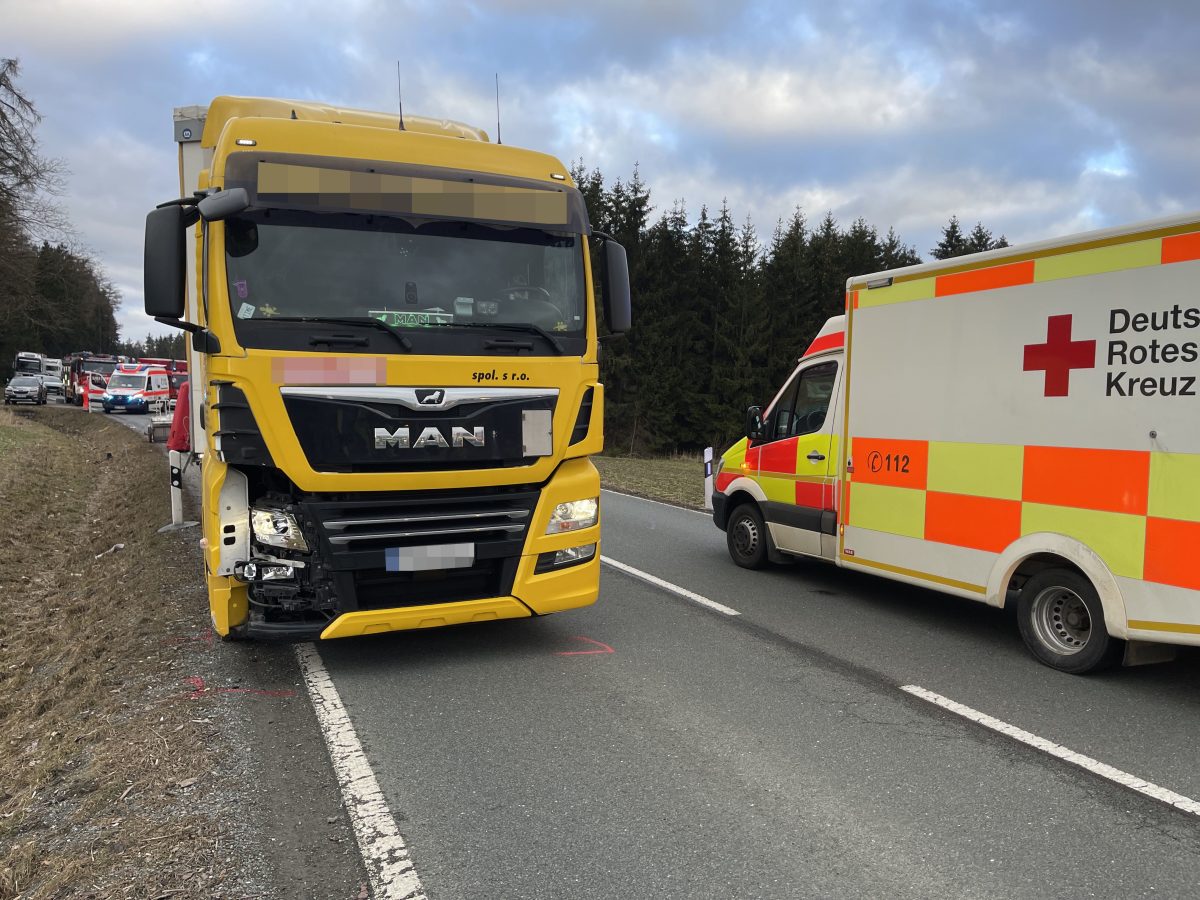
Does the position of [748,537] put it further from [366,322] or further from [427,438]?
[366,322]

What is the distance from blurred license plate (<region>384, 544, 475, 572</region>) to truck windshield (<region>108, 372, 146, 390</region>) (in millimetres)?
36300

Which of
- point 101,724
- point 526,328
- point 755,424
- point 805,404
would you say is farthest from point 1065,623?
point 101,724

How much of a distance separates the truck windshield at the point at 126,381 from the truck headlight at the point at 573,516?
1432 inches

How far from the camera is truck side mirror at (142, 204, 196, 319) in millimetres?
4340

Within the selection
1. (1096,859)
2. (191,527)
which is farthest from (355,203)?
(191,527)

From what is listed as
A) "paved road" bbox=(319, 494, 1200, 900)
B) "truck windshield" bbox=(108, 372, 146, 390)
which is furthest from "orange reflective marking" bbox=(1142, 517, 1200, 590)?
"truck windshield" bbox=(108, 372, 146, 390)

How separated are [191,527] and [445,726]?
668cm

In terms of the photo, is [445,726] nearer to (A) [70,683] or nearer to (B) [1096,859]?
(A) [70,683]

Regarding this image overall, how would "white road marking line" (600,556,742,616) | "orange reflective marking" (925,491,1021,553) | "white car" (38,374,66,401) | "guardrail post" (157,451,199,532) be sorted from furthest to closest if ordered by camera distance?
"white car" (38,374,66,401) < "guardrail post" (157,451,199,532) < "white road marking line" (600,556,742,616) < "orange reflective marking" (925,491,1021,553)

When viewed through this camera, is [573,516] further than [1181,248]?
Yes

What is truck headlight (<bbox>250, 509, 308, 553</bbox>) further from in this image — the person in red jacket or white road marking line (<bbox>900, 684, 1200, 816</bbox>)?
the person in red jacket

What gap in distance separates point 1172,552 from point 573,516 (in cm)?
331

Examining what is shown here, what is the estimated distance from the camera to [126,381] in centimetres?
3569

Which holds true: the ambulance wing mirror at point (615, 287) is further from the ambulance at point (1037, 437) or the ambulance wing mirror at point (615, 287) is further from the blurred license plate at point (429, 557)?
the ambulance at point (1037, 437)
